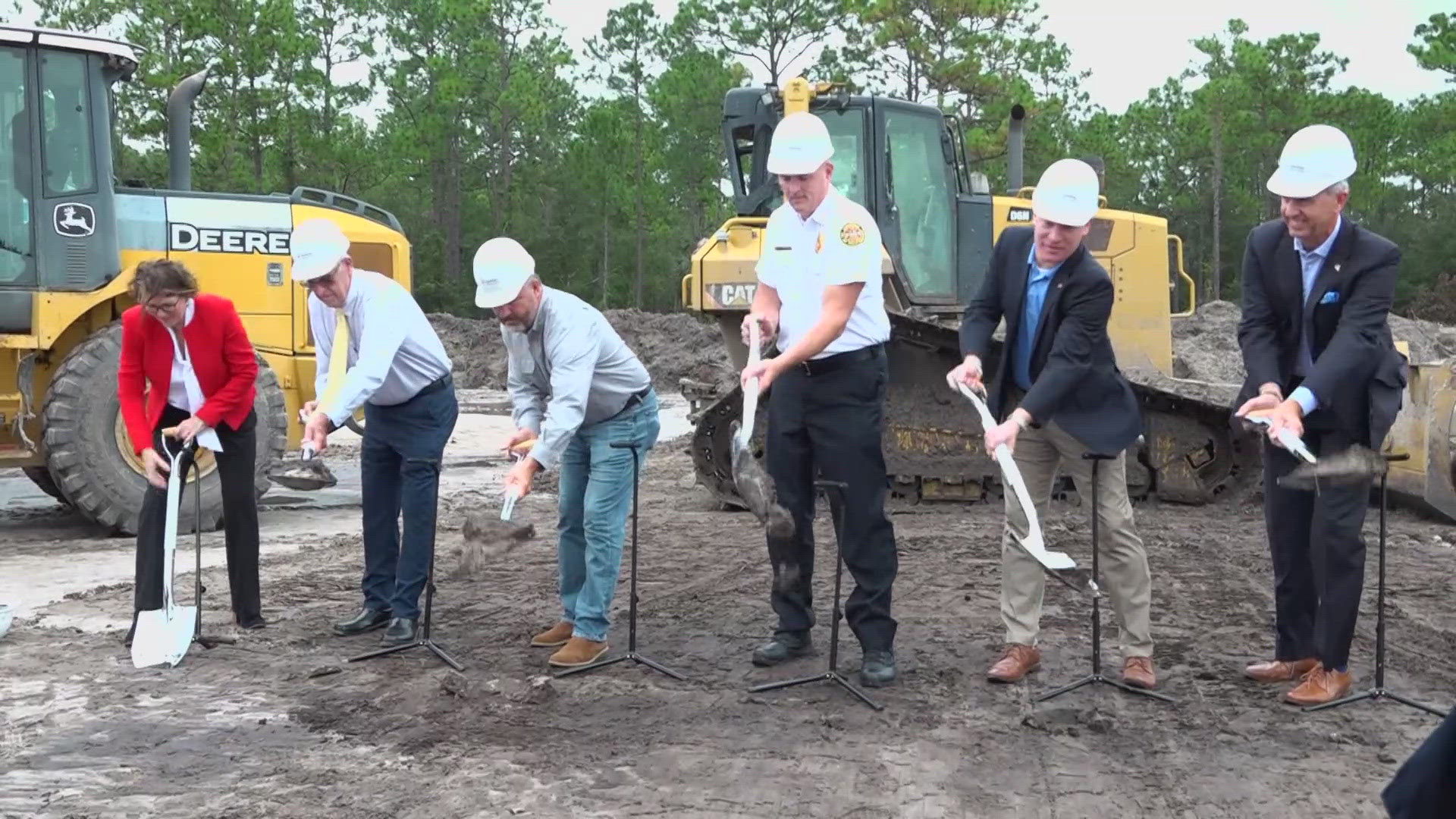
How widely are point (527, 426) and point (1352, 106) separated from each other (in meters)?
43.5

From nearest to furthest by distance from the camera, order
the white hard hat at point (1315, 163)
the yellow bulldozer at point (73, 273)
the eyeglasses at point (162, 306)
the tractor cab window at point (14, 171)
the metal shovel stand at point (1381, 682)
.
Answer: the white hard hat at point (1315, 163) → the metal shovel stand at point (1381, 682) → the eyeglasses at point (162, 306) → the yellow bulldozer at point (73, 273) → the tractor cab window at point (14, 171)

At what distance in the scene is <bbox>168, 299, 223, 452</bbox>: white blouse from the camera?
6164mm

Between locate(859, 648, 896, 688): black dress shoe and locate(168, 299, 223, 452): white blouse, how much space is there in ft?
9.53

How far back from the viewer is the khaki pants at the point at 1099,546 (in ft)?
17.1

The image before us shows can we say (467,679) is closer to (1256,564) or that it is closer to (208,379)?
(208,379)

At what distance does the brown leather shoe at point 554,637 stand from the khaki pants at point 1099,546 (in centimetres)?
182

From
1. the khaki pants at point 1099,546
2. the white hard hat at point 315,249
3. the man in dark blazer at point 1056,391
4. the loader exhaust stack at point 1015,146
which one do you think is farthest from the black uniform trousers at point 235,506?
the loader exhaust stack at point 1015,146

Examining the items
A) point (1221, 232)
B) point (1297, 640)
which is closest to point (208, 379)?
point (1297, 640)

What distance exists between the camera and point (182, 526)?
354 inches

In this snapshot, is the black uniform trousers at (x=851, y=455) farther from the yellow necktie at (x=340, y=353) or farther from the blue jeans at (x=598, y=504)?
the yellow necktie at (x=340, y=353)

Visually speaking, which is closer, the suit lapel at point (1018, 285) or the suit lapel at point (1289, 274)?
the suit lapel at point (1289, 274)

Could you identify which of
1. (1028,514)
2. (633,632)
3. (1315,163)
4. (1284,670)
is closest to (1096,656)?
(1028,514)

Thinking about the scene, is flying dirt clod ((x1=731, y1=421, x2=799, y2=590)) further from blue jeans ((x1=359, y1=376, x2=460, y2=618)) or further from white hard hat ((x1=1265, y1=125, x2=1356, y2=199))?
white hard hat ((x1=1265, y1=125, x2=1356, y2=199))

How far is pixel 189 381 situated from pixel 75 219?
375cm
